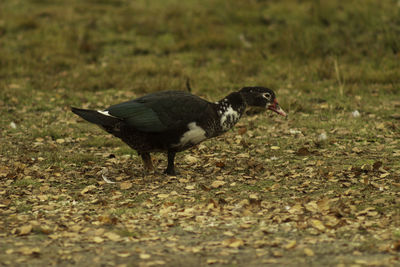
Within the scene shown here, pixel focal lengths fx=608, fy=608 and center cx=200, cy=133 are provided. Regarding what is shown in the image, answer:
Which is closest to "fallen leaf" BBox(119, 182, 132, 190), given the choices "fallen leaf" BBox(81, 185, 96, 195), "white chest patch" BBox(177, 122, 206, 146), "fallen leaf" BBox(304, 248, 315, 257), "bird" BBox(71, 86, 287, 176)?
"fallen leaf" BBox(81, 185, 96, 195)

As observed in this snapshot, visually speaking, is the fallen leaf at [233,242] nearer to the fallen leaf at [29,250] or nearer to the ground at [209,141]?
the ground at [209,141]

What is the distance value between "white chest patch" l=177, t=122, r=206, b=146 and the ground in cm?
56

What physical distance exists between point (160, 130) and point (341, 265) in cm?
329

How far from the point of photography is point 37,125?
1118cm

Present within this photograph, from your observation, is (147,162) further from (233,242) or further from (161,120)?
(233,242)

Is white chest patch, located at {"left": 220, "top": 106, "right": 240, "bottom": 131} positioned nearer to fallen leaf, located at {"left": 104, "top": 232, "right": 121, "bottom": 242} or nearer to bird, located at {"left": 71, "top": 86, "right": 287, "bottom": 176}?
bird, located at {"left": 71, "top": 86, "right": 287, "bottom": 176}

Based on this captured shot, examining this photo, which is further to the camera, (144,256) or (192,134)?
(192,134)

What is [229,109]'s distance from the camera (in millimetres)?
8234

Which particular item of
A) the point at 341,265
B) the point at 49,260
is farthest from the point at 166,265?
the point at 341,265

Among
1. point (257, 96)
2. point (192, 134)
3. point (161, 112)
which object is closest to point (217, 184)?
point (192, 134)

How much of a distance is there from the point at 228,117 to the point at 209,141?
6.65ft

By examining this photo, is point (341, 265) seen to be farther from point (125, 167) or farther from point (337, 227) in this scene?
point (125, 167)

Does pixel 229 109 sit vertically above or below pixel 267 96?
below

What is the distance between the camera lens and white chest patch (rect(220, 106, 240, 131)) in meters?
8.17
